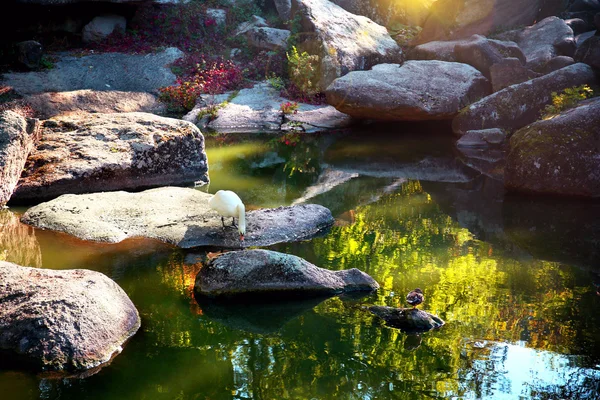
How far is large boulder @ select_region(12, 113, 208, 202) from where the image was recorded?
10.4 m

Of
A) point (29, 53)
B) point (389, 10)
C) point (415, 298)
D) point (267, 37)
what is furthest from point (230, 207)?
point (389, 10)

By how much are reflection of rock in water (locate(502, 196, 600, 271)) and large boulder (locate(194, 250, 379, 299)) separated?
11.4 feet

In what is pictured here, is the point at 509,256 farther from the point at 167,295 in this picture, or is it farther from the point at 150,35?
the point at 150,35

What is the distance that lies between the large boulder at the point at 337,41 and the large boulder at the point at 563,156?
8975mm

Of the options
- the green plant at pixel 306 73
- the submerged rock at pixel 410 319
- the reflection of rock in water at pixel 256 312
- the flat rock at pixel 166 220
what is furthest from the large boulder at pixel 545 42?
the reflection of rock in water at pixel 256 312

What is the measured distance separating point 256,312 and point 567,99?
10.6 m

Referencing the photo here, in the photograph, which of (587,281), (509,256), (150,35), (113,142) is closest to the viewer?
(587,281)

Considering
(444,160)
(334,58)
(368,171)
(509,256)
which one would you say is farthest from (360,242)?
(334,58)

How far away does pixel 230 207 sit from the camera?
8398mm

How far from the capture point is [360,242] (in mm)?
8852

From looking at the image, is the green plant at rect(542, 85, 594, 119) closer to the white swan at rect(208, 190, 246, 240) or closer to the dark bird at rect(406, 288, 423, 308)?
the white swan at rect(208, 190, 246, 240)

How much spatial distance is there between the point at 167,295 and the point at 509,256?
4761 mm

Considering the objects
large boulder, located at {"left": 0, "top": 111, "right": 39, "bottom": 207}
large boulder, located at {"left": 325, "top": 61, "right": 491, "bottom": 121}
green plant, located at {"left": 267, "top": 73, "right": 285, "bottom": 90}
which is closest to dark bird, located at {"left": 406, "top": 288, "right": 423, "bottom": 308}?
large boulder, located at {"left": 0, "top": 111, "right": 39, "bottom": 207}

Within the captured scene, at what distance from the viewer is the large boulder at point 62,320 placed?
530 centimetres
